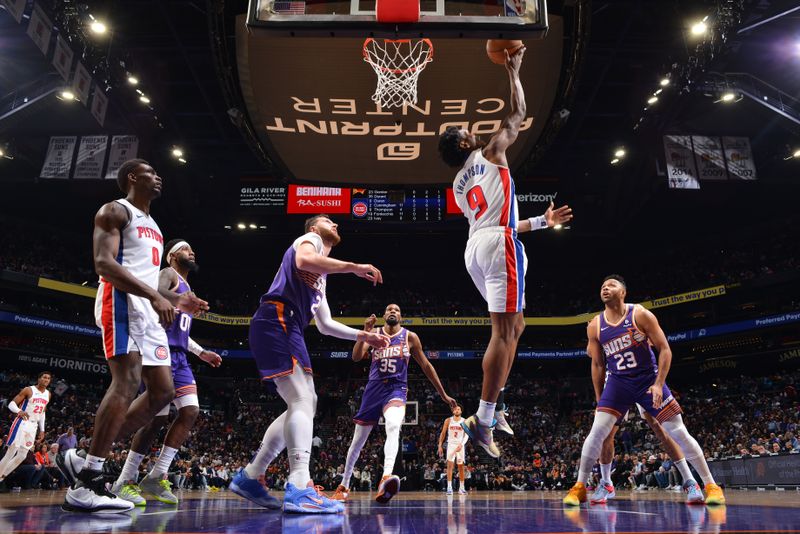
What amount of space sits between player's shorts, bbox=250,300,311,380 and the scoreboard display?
1853 cm

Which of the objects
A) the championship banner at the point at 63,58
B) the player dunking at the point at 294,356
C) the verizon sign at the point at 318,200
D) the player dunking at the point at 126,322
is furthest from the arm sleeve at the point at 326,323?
the verizon sign at the point at 318,200

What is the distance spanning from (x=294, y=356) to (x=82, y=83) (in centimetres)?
1590

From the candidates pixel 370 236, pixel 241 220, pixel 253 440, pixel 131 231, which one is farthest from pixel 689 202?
pixel 131 231

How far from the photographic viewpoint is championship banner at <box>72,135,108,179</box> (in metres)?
20.4

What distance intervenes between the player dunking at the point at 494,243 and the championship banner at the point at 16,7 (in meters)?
12.8

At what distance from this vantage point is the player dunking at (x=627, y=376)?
5.59 m

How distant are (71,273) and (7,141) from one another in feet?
26.4

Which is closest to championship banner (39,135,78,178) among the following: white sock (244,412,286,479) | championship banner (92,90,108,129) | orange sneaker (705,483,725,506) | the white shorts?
championship banner (92,90,108,129)

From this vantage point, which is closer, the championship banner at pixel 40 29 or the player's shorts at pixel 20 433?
the player's shorts at pixel 20 433

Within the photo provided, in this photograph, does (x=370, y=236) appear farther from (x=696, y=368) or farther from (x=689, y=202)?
(x=696, y=368)

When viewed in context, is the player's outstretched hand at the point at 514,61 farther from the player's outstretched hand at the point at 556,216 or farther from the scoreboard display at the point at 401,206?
the scoreboard display at the point at 401,206

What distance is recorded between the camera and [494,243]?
4.39 metres

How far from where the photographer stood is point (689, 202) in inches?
1031

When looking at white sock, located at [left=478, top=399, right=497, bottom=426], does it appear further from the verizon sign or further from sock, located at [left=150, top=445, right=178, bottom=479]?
the verizon sign
